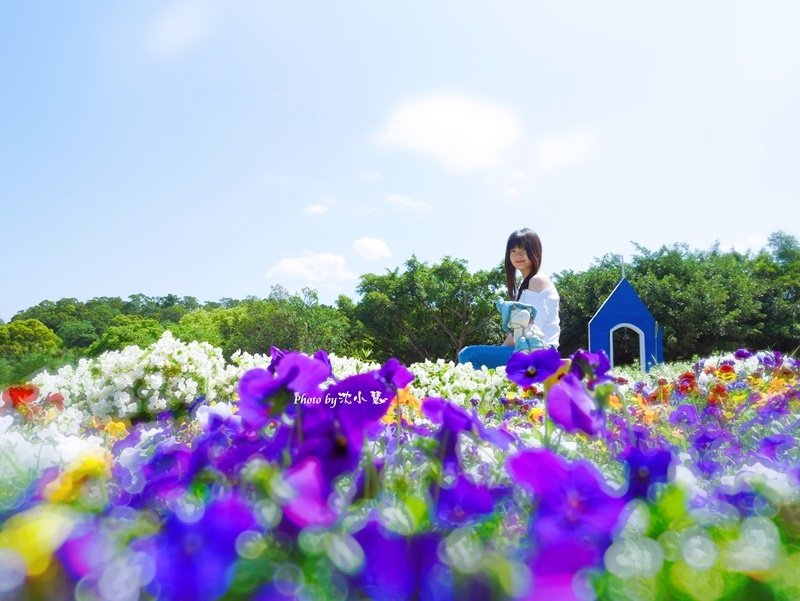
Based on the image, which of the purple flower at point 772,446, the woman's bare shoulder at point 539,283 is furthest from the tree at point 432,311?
the purple flower at point 772,446

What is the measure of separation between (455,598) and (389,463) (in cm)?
42

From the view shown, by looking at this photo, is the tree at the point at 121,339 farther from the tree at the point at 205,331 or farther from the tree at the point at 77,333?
the tree at the point at 77,333

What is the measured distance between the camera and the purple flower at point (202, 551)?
1.64 feet

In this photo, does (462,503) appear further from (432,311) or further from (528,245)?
(432,311)

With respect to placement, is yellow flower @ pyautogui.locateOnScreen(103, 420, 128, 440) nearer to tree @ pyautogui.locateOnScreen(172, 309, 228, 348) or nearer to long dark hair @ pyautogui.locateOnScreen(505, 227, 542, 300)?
long dark hair @ pyautogui.locateOnScreen(505, 227, 542, 300)

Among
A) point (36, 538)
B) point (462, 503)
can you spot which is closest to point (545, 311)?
point (462, 503)

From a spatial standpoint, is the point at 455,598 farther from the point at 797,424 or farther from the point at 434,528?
the point at 797,424

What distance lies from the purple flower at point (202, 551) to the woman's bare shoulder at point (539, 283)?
19.6 feet

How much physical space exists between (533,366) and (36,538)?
745 millimetres

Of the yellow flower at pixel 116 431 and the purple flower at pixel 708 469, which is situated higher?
the purple flower at pixel 708 469

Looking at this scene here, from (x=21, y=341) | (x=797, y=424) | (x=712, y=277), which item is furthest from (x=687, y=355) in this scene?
(x=21, y=341)

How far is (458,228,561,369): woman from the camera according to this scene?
6.23m

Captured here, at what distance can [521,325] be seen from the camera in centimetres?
579

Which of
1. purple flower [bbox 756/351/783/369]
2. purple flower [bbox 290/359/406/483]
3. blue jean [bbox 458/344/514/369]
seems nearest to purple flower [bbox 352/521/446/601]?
purple flower [bbox 290/359/406/483]
